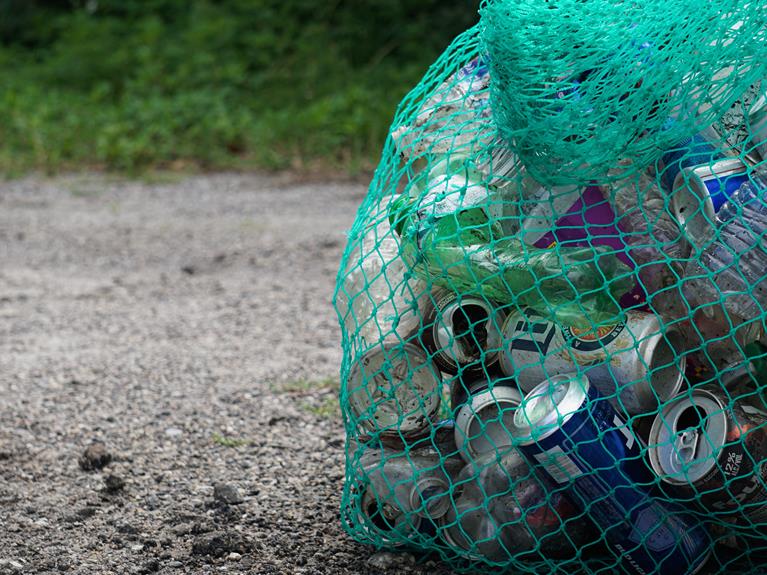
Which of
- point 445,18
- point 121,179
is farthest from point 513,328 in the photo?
point 445,18

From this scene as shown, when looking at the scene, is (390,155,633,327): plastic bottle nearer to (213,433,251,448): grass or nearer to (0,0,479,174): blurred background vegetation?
(213,433,251,448): grass

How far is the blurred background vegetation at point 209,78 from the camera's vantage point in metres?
7.42

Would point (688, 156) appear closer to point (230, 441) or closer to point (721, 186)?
point (721, 186)

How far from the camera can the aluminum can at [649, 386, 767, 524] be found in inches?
Answer: 71.5

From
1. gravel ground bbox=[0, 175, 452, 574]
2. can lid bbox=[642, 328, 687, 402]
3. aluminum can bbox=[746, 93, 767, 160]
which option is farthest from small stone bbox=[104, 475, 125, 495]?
aluminum can bbox=[746, 93, 767, 160]

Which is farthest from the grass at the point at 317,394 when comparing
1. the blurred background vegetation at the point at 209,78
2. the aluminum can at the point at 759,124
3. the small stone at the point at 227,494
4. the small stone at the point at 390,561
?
the blurred background vegetation at the point at 209,78

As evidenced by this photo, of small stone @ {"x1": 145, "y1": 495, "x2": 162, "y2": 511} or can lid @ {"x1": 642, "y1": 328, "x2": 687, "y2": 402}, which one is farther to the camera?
small stone @ {"x1": 145, "y1": 495, "x2": 162, "y2": 511}

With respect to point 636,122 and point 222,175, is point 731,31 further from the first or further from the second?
point 222,175

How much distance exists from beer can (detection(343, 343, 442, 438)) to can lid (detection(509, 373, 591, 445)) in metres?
0.20

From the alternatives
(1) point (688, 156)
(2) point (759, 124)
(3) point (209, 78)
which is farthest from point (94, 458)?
(3) point (209, 78)

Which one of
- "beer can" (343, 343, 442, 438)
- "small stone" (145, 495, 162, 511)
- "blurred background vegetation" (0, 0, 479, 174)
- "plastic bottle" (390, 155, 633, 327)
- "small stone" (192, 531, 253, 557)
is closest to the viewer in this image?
"plastic bottle" (390, 155, 633, 327)

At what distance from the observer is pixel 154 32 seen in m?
9.26

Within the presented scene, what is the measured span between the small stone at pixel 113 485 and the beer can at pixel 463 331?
936 mm

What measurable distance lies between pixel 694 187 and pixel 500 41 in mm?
436
